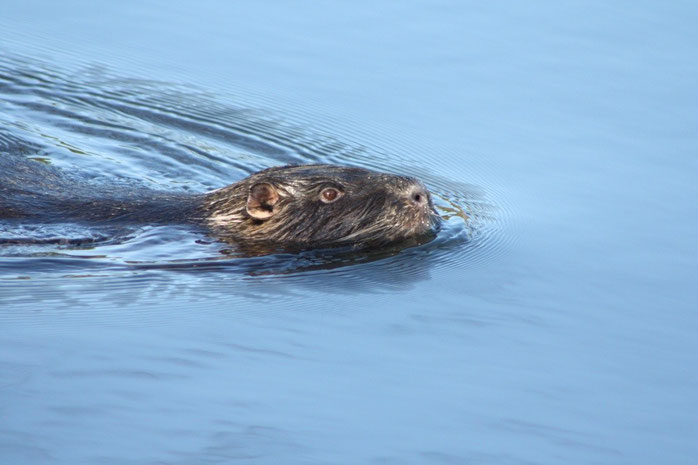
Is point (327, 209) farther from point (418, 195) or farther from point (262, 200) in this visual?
point (418, 195)

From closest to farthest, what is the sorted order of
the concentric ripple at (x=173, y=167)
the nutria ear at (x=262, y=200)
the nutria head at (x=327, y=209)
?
the concentric ripple at (x=173, y=167) < the nutria head at (x=327, y=209) < the nutria ear at (x=262, y=200)

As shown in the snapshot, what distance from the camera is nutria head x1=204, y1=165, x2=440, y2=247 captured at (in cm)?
851

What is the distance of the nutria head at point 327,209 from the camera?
8.51 meters

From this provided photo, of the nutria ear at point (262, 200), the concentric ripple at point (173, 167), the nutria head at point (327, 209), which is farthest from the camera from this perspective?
the nutria ear at point (262, 200)

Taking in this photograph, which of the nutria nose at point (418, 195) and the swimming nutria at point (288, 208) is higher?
the nutria nose at point (418, 195)

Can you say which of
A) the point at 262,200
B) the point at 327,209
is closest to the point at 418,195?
the point at 327,209

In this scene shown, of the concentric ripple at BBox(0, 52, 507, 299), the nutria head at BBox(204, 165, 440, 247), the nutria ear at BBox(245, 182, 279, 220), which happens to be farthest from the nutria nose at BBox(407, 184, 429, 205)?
the nutria ear at BBox(245, 182, 279, 220)

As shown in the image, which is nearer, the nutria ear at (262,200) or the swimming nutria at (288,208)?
the swimming nutria at (288,208)

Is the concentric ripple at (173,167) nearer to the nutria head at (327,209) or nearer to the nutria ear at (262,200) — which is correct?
the nutria head at (327,209)

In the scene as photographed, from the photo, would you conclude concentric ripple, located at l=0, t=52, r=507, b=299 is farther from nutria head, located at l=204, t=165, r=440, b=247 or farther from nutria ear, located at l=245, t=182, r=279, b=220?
nutria ear, located at l=245, t=182, r=279, b=220

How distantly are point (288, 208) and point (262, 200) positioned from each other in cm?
21

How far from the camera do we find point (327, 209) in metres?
8.61

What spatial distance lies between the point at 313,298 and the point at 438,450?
2242 mm

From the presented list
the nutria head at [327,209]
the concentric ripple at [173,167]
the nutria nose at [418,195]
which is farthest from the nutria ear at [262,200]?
the nutria nose at [418,195]
